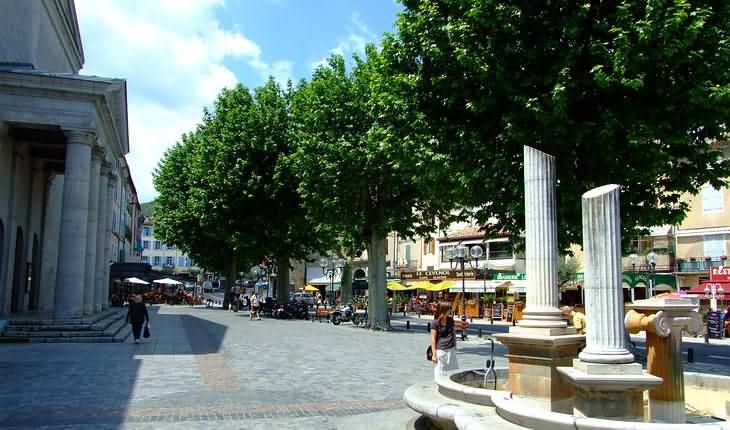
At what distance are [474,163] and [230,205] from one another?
23450mm

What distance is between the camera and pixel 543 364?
7.58 m

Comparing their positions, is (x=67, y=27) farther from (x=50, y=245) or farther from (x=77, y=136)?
(x=77, y=136)

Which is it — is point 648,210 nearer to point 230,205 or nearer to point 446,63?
point 446,63

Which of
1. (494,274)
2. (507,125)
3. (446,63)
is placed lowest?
(494,274)

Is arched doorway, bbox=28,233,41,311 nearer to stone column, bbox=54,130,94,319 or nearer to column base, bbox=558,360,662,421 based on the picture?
stone column, bbox=54,130,94,319

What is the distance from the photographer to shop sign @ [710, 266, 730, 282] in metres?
34.3

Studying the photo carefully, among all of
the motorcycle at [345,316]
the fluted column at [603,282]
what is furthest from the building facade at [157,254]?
the fluted column at [603,282]

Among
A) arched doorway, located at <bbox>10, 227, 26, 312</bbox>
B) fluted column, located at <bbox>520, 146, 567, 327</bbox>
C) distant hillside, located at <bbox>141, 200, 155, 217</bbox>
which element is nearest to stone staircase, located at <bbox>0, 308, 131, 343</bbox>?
arched doorway, located at <bbox>10, 227, 26, 312</bbox>

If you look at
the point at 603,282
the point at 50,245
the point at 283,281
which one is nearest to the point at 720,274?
the point at 283,281

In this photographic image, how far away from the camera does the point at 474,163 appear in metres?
14.4

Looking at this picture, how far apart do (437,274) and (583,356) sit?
41.4 metres

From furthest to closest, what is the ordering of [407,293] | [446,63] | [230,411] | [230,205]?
[407,293] < [230,205] < [446,63] < [230,411]

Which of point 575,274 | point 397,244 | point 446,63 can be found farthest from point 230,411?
point 397,244

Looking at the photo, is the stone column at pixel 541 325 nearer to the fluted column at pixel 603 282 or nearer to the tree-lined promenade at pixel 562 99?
the fluted column at pixel 603 282
